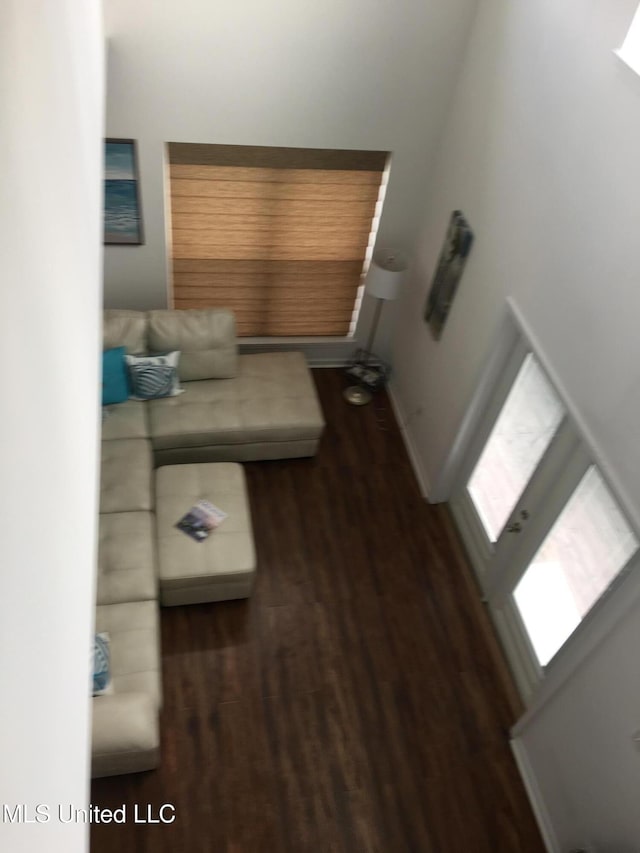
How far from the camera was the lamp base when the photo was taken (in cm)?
635

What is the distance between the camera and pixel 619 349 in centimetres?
323

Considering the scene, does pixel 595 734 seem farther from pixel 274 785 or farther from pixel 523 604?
pixel 274 785

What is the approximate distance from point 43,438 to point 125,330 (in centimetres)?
379

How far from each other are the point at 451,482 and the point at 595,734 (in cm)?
228

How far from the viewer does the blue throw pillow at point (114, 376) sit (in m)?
5.04

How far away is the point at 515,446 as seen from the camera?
4.66 metres

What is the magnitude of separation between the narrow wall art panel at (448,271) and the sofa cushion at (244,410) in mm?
1181

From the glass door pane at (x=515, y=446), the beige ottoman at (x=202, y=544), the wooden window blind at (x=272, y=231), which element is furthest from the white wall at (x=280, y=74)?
the glass door pane at (x=515, y=446)

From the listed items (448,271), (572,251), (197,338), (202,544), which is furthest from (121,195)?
(572,251)

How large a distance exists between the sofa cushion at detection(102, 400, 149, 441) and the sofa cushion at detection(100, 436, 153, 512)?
0.06 m

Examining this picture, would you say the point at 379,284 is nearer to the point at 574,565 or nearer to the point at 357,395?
the point at 357,395

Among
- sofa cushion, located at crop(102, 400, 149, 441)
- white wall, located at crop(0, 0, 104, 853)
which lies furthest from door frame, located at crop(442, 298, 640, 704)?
white wall, located at crop(0, 0, 104, 853)

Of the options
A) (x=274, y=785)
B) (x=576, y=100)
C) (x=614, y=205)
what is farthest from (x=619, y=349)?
(x=274, y=785)

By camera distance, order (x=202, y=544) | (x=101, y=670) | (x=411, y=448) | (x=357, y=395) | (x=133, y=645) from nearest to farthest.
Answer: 1. (x=101, y=670)
2. (x=133, y=645)
3. (x=202, y=544)
4. (x=411, y=448)
5. (x=357, y=395)
